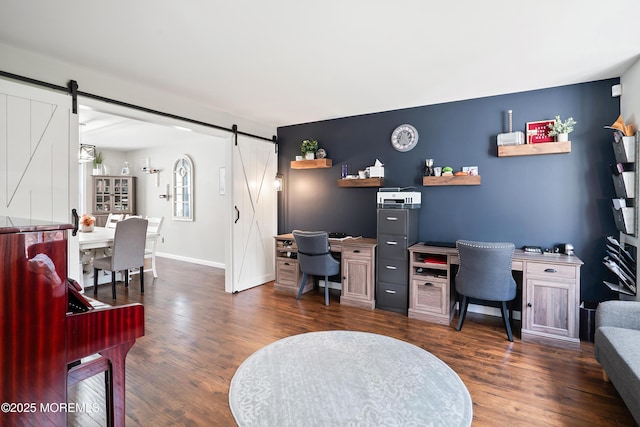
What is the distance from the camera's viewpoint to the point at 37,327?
1079 mm

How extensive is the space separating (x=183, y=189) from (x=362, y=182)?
444 cm

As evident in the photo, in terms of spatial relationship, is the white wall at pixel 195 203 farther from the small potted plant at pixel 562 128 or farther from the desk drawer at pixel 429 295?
the small potted plant at pixel 562 128

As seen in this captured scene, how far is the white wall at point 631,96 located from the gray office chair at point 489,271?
60.9 inches

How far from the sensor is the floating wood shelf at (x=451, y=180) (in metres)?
3.71

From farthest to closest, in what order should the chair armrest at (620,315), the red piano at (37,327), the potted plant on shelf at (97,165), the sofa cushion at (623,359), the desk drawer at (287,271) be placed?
the potted plant on shelf at (97,165) → the desk drawer at (287,271) → the chair armrest at (620,315) → the sofa cushion at (623,359) → the red piano at (37,327)

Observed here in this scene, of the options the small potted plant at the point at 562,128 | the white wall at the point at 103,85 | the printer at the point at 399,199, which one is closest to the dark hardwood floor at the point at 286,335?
the printer at the point at 399,199

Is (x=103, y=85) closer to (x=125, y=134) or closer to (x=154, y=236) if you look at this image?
(x=154, y=236)

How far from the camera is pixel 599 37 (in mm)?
2377

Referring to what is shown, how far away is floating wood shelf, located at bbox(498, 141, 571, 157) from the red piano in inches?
153

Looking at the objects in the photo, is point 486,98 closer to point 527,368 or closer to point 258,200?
point 527,368

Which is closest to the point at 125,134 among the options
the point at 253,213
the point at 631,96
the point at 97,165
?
the point at 97,165

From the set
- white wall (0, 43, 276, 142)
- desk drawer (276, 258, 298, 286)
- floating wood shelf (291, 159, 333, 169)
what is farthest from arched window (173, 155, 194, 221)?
desk drawer (276, 258, 298, 286)

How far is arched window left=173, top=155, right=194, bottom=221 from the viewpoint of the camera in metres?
6.78

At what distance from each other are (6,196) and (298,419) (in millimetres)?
2762
